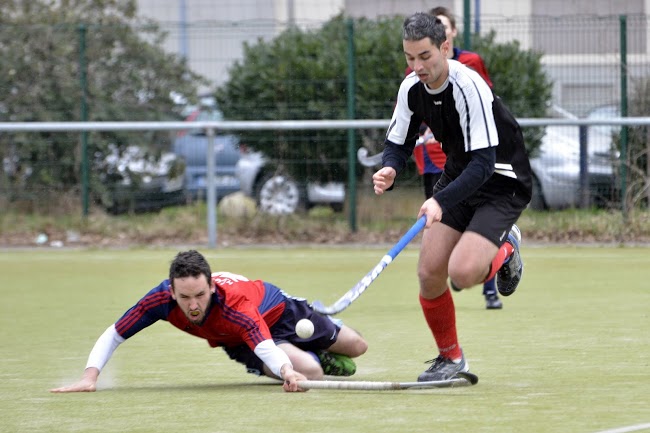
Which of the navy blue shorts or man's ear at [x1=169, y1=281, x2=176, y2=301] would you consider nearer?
man's ear at [x1=169, y1=281, x2=176, y2=301]

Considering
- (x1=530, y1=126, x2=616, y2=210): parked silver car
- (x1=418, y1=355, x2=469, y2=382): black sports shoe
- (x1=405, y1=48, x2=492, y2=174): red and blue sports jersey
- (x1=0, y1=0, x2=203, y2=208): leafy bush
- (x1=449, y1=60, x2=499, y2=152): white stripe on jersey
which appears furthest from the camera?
(x1=0, y1=0, x2=203, y2=208): leafy bush

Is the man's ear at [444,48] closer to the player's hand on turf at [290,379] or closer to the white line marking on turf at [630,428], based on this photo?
the player's hand on turf at [290,379]

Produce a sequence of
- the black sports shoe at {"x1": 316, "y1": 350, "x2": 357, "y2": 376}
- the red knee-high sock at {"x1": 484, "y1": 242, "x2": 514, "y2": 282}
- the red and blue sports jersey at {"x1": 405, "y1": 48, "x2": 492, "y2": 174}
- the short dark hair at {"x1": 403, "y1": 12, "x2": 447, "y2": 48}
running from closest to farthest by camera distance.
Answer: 1. the short dark hair at {"x1": 403, "y1": 12, "x2": 447, "y2": 48}
2. the red knee-high sock at {"x1": 484, "y1": 242, "x2": 514, "y2": 282}
3. the black sports shoe at {"x1": 316, "y1": 350, "x2": 357, "y2": 376}
4. the red and blue sports jersey at {"x1": 405, "y1": 48, "x2": 492, "y2": 174}

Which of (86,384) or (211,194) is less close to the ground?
(211,194)

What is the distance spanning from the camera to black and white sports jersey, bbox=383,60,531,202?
5.90m

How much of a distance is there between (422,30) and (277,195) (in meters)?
8.65

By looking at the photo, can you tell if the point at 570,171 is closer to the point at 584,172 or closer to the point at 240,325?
the point at 584,172

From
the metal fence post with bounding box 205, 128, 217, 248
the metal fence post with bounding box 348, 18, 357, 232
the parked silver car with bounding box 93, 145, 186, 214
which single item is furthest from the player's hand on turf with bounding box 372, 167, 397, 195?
the parked silver car with bounding box 93, 145, 186, 214

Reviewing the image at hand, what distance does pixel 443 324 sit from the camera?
6203mm

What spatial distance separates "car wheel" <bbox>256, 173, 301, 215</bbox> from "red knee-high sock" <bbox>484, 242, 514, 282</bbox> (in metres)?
7.77

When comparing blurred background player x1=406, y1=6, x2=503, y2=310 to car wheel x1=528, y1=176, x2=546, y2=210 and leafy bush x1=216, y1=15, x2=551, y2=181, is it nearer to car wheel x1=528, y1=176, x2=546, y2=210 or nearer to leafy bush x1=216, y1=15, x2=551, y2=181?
car wheel x1=528, y1=176, x2=546, y2=210

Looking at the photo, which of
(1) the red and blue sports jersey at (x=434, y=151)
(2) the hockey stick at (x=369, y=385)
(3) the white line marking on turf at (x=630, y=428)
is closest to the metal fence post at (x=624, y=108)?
(1) the red and blue sports jersey at (x=434, y=151)

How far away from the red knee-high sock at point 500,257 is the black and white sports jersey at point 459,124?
392 mm

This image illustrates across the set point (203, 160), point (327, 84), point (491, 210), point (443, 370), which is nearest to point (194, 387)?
point (443, 370)
